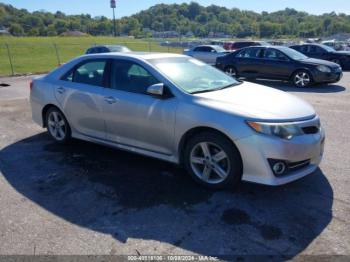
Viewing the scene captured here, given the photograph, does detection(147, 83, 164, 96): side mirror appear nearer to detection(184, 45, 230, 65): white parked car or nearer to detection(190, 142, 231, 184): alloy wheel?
detection(190, 142, 231, 184): alloy wheel

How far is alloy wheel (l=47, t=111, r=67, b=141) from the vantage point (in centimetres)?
608

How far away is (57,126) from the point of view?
6195mm

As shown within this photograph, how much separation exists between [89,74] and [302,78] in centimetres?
949

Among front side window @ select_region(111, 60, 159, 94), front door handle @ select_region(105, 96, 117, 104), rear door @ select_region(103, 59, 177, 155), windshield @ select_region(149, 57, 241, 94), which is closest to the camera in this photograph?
rear door @ select_region(103, 59, 177, 155)

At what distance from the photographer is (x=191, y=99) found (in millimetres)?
4414

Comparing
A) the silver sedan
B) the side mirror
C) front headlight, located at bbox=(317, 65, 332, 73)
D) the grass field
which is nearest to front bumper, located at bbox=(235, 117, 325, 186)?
the silver sedan

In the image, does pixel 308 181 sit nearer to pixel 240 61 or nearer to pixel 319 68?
pixel 319 68

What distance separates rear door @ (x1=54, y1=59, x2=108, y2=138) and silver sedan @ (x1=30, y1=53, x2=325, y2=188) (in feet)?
0.05

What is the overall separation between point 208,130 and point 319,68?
32.8 ft

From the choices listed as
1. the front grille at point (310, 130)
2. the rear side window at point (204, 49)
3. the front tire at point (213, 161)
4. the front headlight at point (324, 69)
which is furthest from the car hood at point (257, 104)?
the rear side window at point (204, 49)

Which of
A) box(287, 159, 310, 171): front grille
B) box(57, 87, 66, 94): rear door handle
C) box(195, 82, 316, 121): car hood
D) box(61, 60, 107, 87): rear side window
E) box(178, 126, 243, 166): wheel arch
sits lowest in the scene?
box(287, 159, 310, 171): front grille

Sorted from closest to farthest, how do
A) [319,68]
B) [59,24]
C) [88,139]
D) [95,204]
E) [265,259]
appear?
[265,259] < [95,204] < [88,139] < [319,68] < [59,24]

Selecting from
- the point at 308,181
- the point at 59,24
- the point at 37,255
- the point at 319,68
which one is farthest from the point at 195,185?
the point at 59,24

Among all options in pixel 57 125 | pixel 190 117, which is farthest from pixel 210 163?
pixel 57 125
